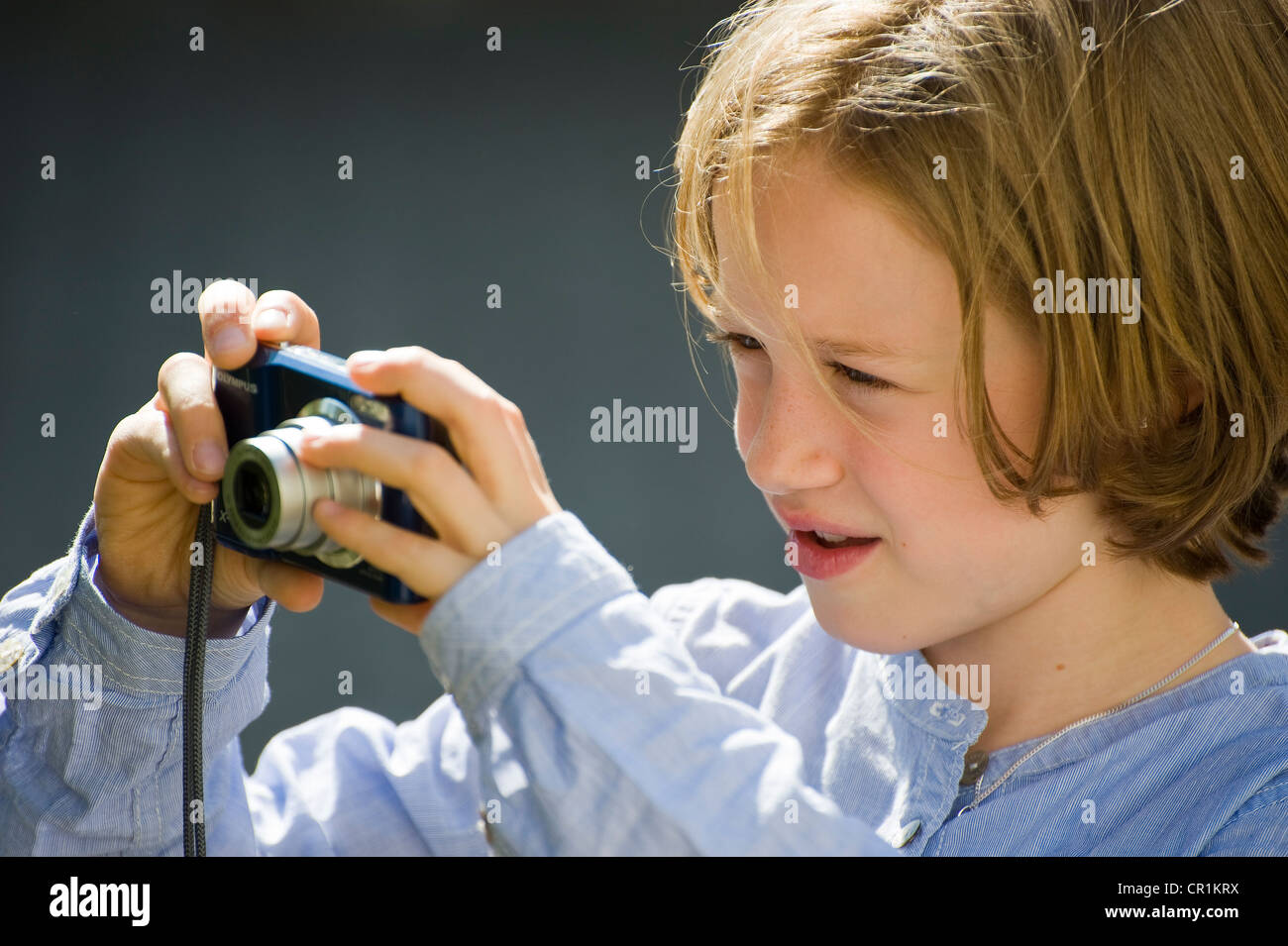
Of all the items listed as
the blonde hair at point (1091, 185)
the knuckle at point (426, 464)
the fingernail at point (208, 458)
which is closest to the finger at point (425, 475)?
the knuckle at point (426, 464)

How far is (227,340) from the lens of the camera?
0.63 m

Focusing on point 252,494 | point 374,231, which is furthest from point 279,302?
point 374,231

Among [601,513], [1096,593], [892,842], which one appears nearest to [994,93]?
[1096,593]

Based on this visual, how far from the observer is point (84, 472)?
1.77 meters

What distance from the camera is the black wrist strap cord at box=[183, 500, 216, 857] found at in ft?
2.02

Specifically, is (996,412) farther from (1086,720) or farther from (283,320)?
(283,320)

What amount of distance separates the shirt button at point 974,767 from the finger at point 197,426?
470 millimetres

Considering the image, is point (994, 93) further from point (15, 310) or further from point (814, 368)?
point (15, 310)

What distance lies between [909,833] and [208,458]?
1.49 feet

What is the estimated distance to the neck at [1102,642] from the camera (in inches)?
29.9

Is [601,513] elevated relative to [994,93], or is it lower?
lower

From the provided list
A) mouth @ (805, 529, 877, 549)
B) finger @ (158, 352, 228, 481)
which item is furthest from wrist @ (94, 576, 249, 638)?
mouth @ (805, 529, 877, 549)

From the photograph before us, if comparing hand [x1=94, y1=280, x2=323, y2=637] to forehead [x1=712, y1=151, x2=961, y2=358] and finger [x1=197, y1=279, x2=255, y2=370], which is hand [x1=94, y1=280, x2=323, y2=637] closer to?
finger [x1=197, y1=279, x2=255, y2=370]

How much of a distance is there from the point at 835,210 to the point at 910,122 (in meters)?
0.06
